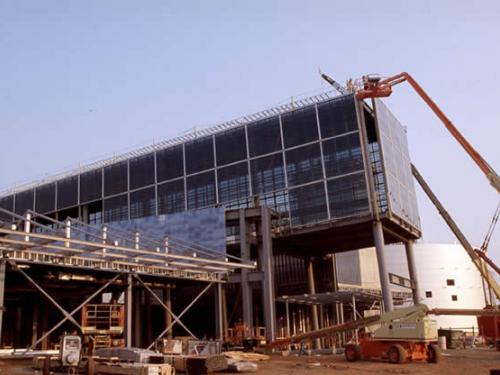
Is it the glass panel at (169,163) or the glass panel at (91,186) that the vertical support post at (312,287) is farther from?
the glass panel at (91,186)

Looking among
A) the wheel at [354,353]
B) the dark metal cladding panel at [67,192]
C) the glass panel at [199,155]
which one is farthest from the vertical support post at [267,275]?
the dark metal cladding panel at [67,192]

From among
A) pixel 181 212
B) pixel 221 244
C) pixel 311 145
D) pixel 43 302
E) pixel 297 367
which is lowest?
pixel 297 367

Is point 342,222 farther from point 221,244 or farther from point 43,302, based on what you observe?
point 43,302

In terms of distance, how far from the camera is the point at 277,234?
48906mm

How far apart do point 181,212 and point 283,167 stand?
34.8 ft

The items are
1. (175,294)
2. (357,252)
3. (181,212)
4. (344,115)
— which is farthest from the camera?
(357,252)

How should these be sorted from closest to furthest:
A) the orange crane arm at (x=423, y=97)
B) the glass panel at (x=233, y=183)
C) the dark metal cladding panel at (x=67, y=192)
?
the orange crane arm at (x=423, y=97) < the glass panel at (x=233, y=183) < the dark metal cladding panel at (x=67, y=192)

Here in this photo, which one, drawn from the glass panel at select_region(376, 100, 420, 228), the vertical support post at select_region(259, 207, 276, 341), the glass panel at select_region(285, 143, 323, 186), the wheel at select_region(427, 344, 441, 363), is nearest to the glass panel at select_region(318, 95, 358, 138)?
the glass panel at select_region(285, 143, 323, 186)

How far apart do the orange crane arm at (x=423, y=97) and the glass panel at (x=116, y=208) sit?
88.3 feet

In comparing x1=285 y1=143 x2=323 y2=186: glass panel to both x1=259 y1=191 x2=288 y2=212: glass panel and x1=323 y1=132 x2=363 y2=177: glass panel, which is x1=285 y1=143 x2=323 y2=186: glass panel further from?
x1=259 y1=191 x2=288 y2=212: glass panel

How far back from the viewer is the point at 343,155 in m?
46.4

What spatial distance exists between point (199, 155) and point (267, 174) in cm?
814

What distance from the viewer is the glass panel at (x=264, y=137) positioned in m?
49.9

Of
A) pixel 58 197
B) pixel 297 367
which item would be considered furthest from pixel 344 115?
pixel 58 197
